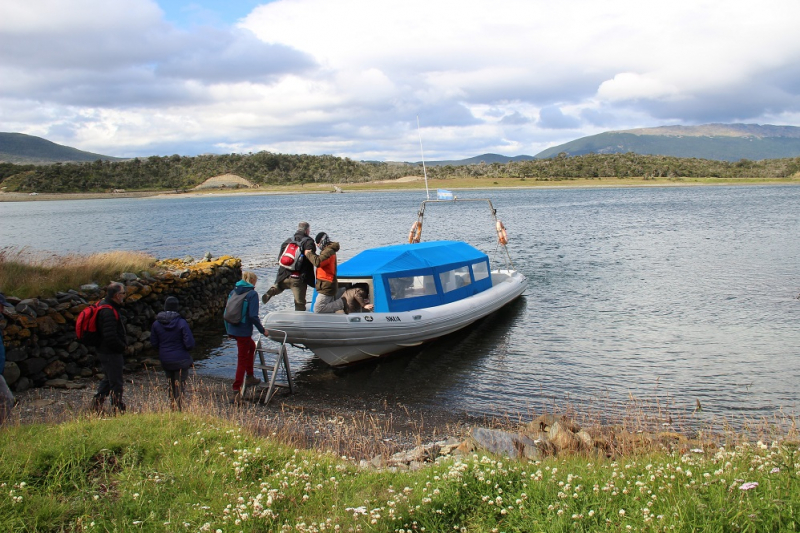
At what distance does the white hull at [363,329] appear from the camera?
1270 cm

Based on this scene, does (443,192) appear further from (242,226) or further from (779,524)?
(242,226)

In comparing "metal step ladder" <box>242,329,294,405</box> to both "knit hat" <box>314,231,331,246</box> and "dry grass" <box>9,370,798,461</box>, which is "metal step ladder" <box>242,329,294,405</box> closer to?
"dry grass" <box>9,370,798,461</box>

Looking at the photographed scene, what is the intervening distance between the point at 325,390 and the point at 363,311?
2.37m

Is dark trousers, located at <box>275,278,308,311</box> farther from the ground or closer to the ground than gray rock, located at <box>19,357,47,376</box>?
farther from the ground

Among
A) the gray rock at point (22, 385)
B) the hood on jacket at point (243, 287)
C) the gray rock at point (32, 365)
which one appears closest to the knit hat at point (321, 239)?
the hood on jacket at point (243, 287)

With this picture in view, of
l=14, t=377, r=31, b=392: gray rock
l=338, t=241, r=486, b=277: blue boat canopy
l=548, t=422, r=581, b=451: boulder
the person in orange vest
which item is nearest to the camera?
l=548, t=422, r=581, b=451: boulder

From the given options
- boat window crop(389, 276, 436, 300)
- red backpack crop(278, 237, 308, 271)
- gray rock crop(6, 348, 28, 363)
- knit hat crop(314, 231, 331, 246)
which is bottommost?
gray rock crop(6, 348, 28, 363)

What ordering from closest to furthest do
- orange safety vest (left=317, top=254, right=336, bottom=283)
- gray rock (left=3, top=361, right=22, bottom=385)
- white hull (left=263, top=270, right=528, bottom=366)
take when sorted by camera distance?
gray rock (left=3, top=361, right=22, bottom=385), white hull (left=263, top=270, right=528, bottom=366), orange safety vest (left=317, top=254, right=336, bottom=283)

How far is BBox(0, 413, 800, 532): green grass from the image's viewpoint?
4.39 metres

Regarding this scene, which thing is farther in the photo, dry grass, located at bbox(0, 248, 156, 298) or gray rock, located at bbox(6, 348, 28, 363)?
dry grass, located at bbox(0, 248, 156, 298)

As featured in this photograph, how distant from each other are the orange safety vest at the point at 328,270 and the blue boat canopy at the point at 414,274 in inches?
57.6

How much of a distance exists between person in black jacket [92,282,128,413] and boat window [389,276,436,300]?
7032 millimetres

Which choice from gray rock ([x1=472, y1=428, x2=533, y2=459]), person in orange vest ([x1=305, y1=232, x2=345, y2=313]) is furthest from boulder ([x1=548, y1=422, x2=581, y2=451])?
person in orange vest ([x1=305, y1=232, x2=345, y2=313])

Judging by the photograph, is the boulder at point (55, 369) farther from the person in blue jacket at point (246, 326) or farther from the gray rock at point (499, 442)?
the gray rock at point (499, 442)
